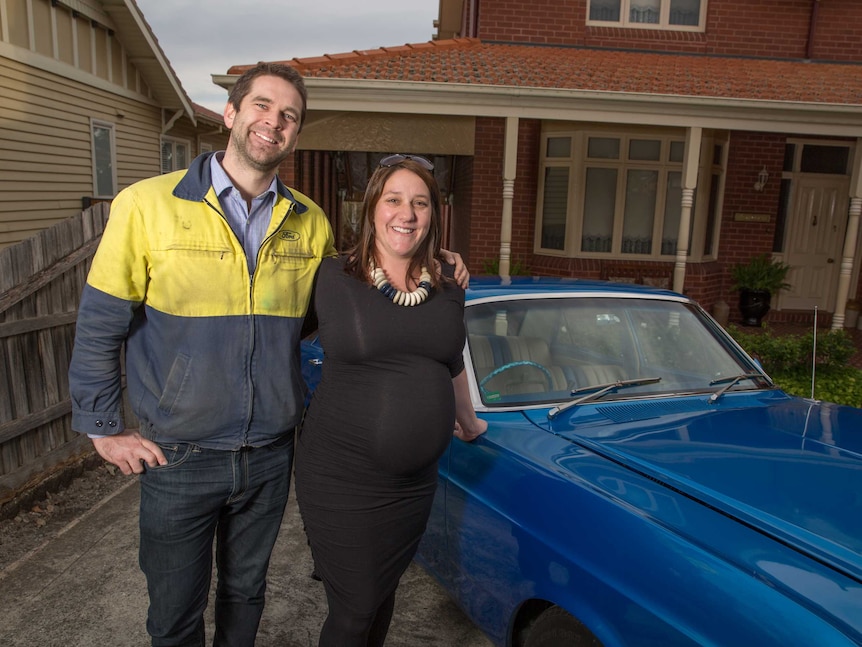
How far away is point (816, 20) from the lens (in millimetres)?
10312

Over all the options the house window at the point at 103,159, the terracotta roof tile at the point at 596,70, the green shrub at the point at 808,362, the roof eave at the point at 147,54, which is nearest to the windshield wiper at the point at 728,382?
the green shrub at the point at 808,362

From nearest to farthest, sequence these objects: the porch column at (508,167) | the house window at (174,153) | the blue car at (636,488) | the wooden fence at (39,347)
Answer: the blue car at (636,488) → the wooden fence at (39,347) → the porch column at (508,167) → the house window at (174,153)

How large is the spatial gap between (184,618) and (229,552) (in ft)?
0.78

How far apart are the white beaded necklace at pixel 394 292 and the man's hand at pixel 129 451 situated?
83cm

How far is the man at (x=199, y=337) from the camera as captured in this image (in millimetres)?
1919

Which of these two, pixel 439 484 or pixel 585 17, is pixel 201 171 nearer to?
pixel 439 484

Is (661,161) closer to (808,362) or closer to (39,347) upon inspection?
(808,362)

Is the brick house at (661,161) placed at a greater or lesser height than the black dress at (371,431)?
greater

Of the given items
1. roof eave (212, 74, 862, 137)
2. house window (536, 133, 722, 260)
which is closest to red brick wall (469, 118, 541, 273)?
house window (536, 133, 722, 260)

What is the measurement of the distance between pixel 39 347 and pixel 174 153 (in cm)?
1342

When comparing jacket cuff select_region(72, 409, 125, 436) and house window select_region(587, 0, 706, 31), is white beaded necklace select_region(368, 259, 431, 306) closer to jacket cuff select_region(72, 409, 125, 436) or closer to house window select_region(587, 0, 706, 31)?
jacket cuff select_region(72, 409, 125, 436)

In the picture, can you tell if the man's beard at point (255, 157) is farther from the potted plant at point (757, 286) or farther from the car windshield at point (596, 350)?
the potted plant at point (757, 286)

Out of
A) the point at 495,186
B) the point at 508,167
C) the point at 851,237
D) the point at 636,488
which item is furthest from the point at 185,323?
the point at 495,186

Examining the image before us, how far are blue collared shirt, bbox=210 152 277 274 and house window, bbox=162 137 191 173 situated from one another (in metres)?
14.5
